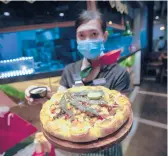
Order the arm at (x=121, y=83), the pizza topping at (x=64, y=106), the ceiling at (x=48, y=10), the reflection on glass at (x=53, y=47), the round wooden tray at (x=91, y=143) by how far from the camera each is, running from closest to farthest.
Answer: the round wooden tray at (x=91, y=143) → the pizza topping at (x=64, y=106) → the arm at (x=121, y=83) → the reflection on glass at (x=53, y=47) → the ceiling at (x=48, y=10)

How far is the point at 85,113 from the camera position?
74 centimetres

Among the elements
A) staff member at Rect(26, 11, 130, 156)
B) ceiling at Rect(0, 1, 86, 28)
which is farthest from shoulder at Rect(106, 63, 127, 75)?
ceiling at Rect(0, 1, 86, 28)

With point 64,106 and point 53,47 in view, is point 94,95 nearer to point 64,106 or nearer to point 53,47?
point 64,106

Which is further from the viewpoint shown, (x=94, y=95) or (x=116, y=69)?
(x=116, y=69)

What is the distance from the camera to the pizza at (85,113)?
653mm

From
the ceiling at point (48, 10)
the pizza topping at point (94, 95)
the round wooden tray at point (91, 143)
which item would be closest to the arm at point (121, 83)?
the pizza topping at point (94, 95)

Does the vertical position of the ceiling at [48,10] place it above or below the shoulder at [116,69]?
above

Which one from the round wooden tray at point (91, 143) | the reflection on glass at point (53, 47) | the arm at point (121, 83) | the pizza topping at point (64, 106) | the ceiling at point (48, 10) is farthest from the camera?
the ceiling at point (48, 10)

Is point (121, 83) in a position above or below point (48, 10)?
below

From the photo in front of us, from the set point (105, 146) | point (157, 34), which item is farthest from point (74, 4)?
point (157, 34)

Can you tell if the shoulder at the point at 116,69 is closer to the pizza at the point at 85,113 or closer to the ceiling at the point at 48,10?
the pizza at the point at 85,113

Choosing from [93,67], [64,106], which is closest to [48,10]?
Answer: [93,67]

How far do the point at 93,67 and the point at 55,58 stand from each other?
0.98m

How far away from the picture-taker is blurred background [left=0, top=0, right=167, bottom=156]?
0.90 meters
